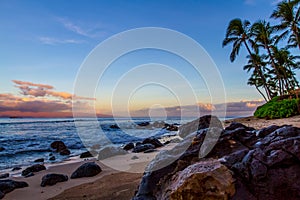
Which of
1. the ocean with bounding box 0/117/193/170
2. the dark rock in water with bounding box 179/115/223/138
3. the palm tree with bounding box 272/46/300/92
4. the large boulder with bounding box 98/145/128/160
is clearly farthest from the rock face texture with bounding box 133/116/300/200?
the palm tree with bounding box 272/46/300/92

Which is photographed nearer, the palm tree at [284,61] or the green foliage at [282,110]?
the green foliage at [282,110]

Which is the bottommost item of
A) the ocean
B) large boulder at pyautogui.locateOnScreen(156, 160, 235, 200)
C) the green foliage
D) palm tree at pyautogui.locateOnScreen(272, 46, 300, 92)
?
the ocean

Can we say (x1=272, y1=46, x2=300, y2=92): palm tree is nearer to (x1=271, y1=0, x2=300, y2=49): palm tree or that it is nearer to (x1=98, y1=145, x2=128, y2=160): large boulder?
(x1=271, y1=0, x2=300, y2=49): palm tree

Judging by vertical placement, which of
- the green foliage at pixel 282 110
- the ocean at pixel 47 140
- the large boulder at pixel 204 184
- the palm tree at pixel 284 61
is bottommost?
the ocean at pixel 47 140

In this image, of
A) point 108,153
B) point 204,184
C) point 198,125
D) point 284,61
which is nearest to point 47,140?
point 108,153

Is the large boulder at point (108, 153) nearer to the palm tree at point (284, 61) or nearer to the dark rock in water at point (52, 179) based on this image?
the dark rock in water at point (52, 179)

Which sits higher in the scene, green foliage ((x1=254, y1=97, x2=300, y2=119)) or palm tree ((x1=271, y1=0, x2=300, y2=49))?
palm tree ((x1=271, y1=0, x2=300, y2=49))

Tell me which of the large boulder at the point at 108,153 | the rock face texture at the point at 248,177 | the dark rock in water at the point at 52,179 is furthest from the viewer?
the large boulder at the point at 108,153

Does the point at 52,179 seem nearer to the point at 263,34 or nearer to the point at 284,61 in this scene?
the point at 263,34

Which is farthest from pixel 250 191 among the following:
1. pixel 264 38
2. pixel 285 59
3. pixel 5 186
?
pixel 285 59

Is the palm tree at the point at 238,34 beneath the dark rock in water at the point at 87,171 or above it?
above

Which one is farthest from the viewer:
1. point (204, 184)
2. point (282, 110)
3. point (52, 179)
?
point (282, 110)

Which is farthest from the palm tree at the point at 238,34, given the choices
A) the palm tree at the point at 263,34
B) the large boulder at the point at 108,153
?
the large boulder at the point at 108,153

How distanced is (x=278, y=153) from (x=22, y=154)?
14.3 m
